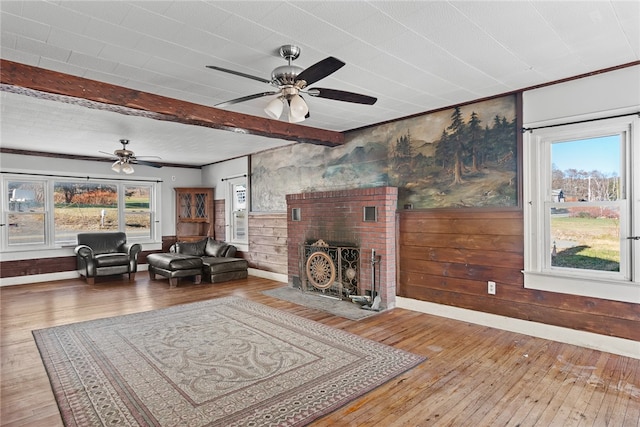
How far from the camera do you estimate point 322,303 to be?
4.93 meters

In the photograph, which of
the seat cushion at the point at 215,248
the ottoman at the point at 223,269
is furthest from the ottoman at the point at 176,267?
the seat cushion at the point at 215,248

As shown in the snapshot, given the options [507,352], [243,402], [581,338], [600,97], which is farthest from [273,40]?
[581,338]

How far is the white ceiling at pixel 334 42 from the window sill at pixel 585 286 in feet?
6.17

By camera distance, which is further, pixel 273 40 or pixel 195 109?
pixel 195 109

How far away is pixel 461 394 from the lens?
2.53 metres

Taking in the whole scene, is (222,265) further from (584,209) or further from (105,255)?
(584,209)

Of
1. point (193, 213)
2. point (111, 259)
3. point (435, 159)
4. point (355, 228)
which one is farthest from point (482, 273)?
point (193, 213)

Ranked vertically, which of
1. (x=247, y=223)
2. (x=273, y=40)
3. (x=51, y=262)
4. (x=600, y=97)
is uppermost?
(x=273, y=40)

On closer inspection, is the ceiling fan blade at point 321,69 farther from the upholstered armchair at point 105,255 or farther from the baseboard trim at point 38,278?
the baseboard trim at point 38,278

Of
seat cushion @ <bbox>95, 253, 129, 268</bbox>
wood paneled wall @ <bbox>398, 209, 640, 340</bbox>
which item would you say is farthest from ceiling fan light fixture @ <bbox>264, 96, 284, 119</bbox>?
seat cushion @ <bbox>95, 253, 129, 268</bbox>

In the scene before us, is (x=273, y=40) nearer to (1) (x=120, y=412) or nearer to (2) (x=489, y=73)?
(2) (x=489, y=73)

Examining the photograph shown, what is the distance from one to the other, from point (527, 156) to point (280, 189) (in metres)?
4.15

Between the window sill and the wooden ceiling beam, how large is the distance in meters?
3.27

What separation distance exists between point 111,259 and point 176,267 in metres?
1.37
